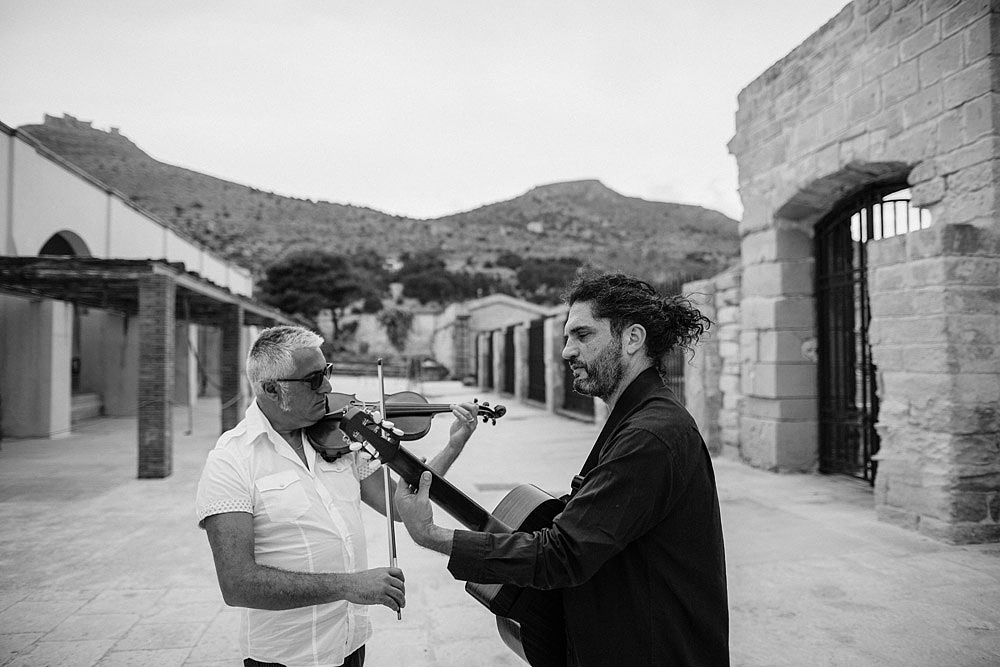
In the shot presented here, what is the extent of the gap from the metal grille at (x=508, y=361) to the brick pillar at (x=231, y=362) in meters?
9.91

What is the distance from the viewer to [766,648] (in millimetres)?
3270

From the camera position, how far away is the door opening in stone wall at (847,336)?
6738 millimetres

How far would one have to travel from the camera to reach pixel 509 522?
1.80 meters

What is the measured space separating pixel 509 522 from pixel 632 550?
0.37m

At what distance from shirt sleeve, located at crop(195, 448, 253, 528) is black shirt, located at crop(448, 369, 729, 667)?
612mm

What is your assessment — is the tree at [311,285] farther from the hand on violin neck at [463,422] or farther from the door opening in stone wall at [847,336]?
the hand on violin neck at [463,422]

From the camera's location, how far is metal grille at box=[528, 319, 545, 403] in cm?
1712

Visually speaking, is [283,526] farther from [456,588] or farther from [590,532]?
[456,588]

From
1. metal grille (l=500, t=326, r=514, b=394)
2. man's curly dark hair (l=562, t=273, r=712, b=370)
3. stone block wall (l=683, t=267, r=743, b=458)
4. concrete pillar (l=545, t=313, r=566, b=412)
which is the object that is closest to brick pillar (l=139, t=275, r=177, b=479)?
stone block wall (l=683, t=267, r=743, b=458)

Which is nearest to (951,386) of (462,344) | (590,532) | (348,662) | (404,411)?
(404,411)

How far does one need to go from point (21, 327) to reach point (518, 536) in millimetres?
12514

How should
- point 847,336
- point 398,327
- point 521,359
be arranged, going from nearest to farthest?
1. point 847,336
2. point 521,359
3. point 398,327

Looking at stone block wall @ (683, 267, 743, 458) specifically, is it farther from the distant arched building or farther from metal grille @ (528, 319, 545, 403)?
metal grille @ (528, 319, 545, 403)

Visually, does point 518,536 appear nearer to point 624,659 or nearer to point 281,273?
point 624,659
